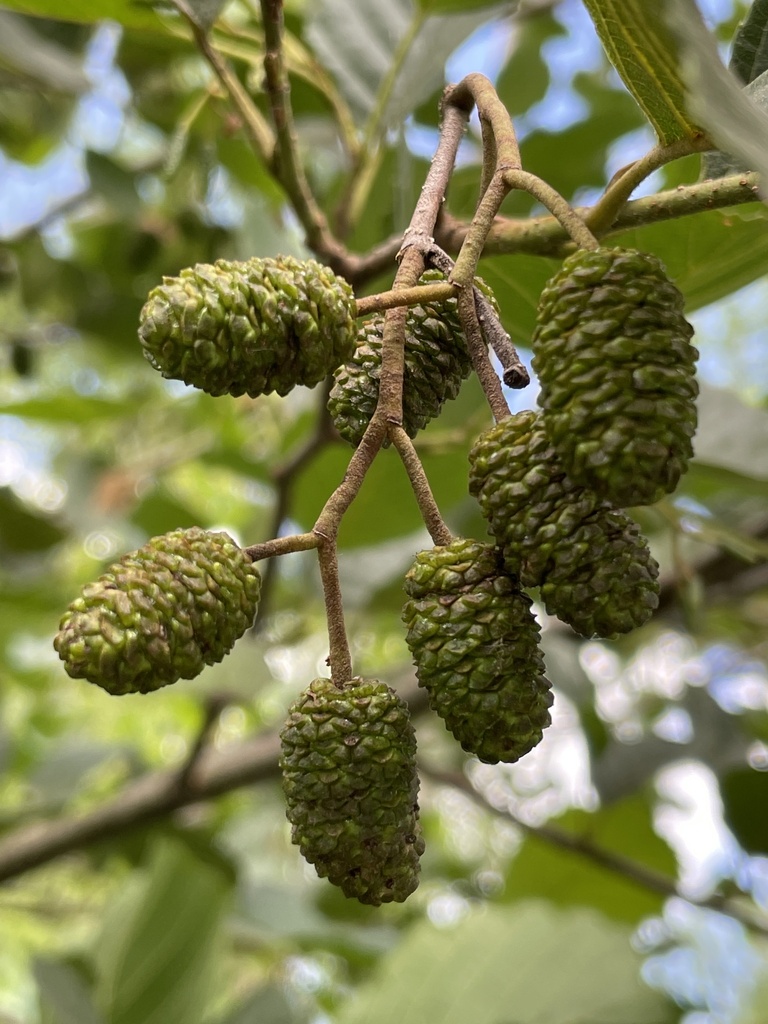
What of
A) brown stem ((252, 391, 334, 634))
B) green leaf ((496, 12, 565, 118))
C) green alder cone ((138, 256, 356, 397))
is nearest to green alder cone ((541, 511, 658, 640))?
green alder cone ((138, 256, 356, 397))

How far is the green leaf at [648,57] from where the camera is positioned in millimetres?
611

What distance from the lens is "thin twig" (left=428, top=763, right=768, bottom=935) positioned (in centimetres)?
182

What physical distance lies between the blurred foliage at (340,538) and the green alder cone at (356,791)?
1.60ft

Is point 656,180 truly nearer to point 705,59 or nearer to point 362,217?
point 362,217

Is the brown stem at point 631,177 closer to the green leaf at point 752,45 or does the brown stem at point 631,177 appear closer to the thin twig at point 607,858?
the green leaf at point 752,45

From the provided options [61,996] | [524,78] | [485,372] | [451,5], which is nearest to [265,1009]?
[61,996]

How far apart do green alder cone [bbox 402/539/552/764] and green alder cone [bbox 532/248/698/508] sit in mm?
117

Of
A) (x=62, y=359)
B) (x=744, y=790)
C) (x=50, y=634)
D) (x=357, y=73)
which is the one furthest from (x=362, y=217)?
(x=62, y=359)

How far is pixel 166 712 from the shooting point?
4.71 meters

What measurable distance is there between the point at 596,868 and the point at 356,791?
1.53 m

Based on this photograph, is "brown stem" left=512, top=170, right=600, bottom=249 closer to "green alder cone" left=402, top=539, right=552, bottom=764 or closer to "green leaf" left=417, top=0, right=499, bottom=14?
"green alder cone" left=402, top=539, right=552, bottom=764

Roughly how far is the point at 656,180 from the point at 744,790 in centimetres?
101

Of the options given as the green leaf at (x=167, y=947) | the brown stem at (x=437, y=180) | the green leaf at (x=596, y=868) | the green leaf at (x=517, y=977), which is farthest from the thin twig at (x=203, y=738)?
the brown stem at (x=437, y=180)

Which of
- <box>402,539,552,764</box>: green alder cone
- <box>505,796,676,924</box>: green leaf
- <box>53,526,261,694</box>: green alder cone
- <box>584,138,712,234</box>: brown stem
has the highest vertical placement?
<box>584,138,712,234</box>: brown stem
